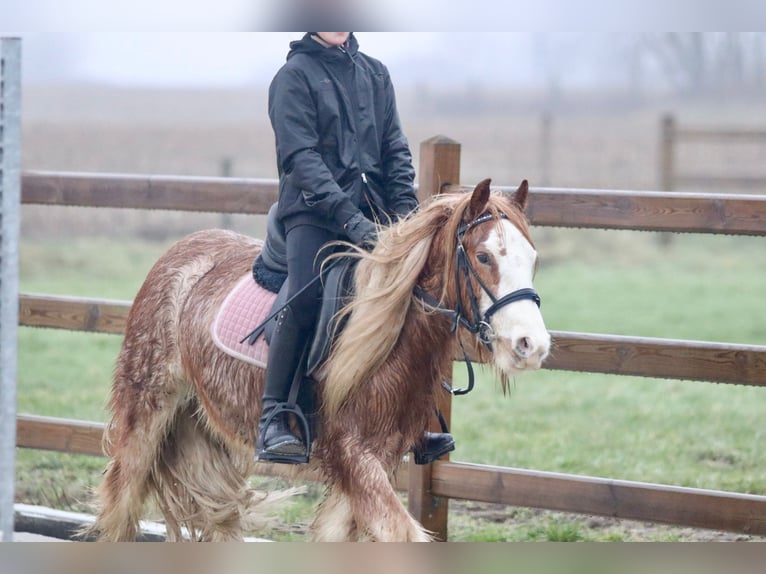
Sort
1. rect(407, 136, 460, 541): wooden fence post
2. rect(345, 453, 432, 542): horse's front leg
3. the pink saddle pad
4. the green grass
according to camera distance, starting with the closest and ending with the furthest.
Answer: rect(345, 453, 432, 542): horse's front leg < the pink saddle pad < rect(407, 136, 460, 541): wooden fence post < the green grass

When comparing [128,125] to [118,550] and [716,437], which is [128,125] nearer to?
[716,437]

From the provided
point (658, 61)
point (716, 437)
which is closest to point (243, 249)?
point (716, 437)

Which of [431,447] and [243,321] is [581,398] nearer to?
[431,447]

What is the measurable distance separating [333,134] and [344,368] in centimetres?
88

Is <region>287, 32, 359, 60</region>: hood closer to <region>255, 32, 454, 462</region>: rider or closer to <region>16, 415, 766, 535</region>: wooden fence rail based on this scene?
<region>255, 32, 454, 462</region>: rider

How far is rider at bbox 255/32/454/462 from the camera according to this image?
372 centimetres

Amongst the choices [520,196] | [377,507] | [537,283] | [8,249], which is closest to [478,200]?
[520,196]

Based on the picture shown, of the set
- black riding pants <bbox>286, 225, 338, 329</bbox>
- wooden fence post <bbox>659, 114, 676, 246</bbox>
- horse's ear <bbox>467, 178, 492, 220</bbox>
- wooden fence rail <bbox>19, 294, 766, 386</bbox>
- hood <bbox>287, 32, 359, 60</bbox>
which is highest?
wooden fence post <bbox>659, 114, 676, 246</bbox>

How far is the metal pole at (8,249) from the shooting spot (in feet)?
13.8

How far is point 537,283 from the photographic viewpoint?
41.7 feet

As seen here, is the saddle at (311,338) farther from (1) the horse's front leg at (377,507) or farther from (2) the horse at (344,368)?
(1) the horse's front leg at (377,507)

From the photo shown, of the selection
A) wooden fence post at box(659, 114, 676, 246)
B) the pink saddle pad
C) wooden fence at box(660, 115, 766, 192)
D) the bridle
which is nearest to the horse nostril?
the bridle

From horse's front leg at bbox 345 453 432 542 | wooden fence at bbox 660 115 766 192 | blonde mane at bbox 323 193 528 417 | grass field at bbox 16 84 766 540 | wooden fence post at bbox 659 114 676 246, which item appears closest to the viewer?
horse's front leg at bbox 345 453 432 542

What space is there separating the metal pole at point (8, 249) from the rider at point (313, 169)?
115 cm
